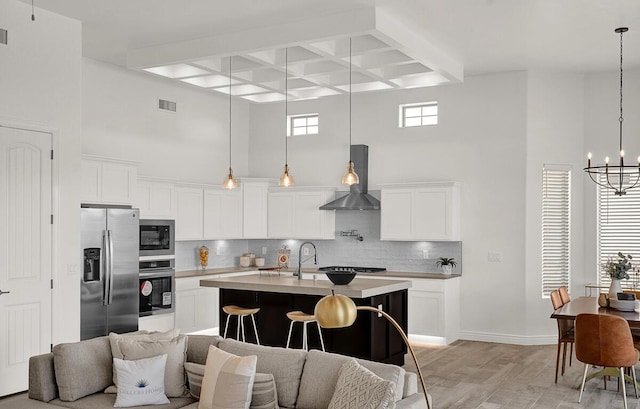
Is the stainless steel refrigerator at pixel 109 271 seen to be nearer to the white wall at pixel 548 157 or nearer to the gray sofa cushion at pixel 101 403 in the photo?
the gray sofa cushion at pixel 101 403

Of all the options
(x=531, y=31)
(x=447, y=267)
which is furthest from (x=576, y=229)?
(x=531, y=31)

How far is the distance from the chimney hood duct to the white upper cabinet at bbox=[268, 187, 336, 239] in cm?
26

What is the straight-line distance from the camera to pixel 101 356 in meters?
4.89

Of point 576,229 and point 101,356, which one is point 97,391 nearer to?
point 101,356

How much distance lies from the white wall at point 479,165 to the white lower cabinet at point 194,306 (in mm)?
3007

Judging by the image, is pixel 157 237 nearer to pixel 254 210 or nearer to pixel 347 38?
pixel 254 210

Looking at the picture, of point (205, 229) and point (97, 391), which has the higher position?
point (205, 229)

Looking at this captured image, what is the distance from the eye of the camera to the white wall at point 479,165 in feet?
30.3

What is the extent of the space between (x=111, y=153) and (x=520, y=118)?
5.53m

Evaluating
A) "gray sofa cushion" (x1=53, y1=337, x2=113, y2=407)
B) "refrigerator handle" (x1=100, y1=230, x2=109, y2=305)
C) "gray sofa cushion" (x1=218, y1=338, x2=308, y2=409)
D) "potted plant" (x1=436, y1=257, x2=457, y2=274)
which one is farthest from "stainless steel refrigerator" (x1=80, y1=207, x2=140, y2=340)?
"potted plant" (x1=436, y1=257, x2=457, y2=274)

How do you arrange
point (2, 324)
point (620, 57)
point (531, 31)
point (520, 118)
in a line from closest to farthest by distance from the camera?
point (2, 324), point (531, 31), point (620, 57), point (520, 118)

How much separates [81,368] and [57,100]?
3.09 m

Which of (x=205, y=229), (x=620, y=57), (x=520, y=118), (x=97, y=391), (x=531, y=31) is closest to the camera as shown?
(x=97, y=391)

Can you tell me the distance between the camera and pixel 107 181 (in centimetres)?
782
